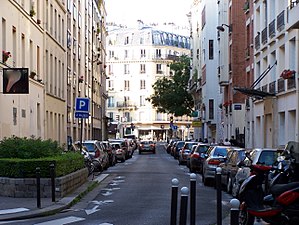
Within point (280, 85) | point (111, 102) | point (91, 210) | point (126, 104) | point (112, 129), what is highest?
point (111, 102)

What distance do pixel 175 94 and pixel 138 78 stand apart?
3203cm

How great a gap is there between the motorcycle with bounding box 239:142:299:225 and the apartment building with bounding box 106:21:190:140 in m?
106

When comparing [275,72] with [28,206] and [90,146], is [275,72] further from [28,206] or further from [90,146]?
[28,206]

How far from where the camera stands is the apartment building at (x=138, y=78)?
120 metres

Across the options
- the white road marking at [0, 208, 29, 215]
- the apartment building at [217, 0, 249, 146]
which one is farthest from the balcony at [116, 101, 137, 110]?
the white road marking at [0, 208, 29, 215]

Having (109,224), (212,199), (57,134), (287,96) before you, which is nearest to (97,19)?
(57,134)

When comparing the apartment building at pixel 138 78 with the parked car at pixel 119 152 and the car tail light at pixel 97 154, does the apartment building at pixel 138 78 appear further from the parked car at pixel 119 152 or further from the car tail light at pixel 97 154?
the car tail light at pixel 97 154

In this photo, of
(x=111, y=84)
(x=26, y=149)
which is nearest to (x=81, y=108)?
(x=26, y=149)

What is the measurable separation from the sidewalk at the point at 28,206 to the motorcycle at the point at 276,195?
4887 mm

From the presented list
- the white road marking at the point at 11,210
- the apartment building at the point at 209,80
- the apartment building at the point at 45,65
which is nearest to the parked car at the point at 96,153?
the apartment building at the point at 45,65

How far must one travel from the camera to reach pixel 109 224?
13.2 m

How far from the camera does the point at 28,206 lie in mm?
15633

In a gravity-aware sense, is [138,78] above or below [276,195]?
above

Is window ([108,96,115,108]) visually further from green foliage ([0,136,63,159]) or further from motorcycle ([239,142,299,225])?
motorcycle ([239,142,299,225])
